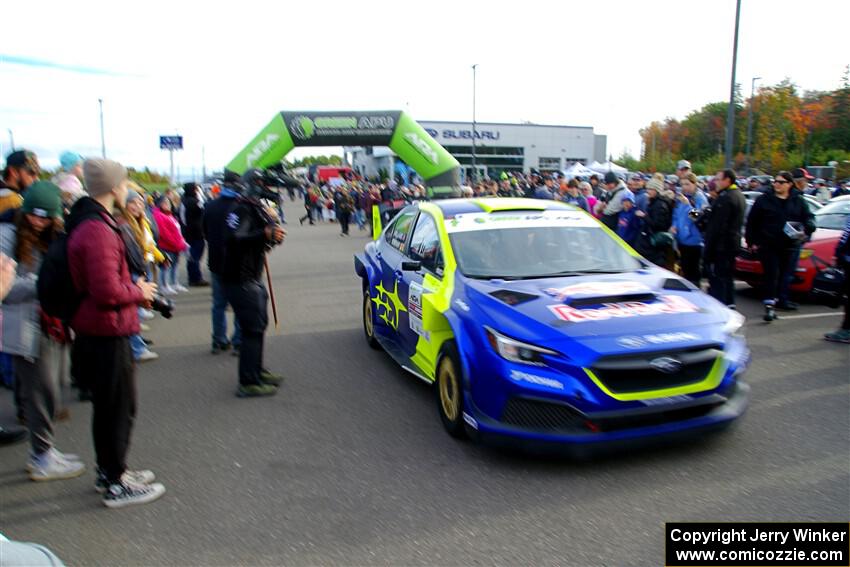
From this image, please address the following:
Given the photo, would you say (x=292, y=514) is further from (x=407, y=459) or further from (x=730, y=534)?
(x=730, y=534)

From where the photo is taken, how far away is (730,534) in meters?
3.29

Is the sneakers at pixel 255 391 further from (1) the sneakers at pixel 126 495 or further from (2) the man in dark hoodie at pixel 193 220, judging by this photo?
(2) the man in dark hoodie at pixel 193 220

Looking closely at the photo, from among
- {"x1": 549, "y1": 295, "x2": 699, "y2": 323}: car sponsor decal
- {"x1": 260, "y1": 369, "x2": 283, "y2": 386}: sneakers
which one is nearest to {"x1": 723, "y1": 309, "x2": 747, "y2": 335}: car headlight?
{"x1": 549, "y1": 295, "x2": 699, "y2": 323}: car sponsor decal

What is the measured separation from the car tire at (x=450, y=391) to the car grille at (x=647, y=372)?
0.97m

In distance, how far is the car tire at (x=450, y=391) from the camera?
4344 mm

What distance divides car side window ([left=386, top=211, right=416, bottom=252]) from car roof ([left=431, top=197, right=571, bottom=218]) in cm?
40

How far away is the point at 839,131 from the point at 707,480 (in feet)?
204

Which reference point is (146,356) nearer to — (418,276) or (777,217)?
(418,276)

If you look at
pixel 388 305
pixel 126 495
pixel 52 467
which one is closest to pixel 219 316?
pixel 388 305

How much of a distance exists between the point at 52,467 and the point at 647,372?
3.83m

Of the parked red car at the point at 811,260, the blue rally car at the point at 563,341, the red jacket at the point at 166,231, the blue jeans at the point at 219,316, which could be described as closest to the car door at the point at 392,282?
the blue rally car at the point at 563,341

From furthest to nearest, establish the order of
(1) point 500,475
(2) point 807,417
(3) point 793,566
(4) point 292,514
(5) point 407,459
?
(2) point 807,417 → (5) point 407,459 → (1) point 500,475 → (4) point 292,514 → (3) point 793,566

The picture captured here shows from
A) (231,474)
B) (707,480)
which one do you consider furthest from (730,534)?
(231,474)

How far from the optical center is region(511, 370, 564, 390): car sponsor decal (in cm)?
379
